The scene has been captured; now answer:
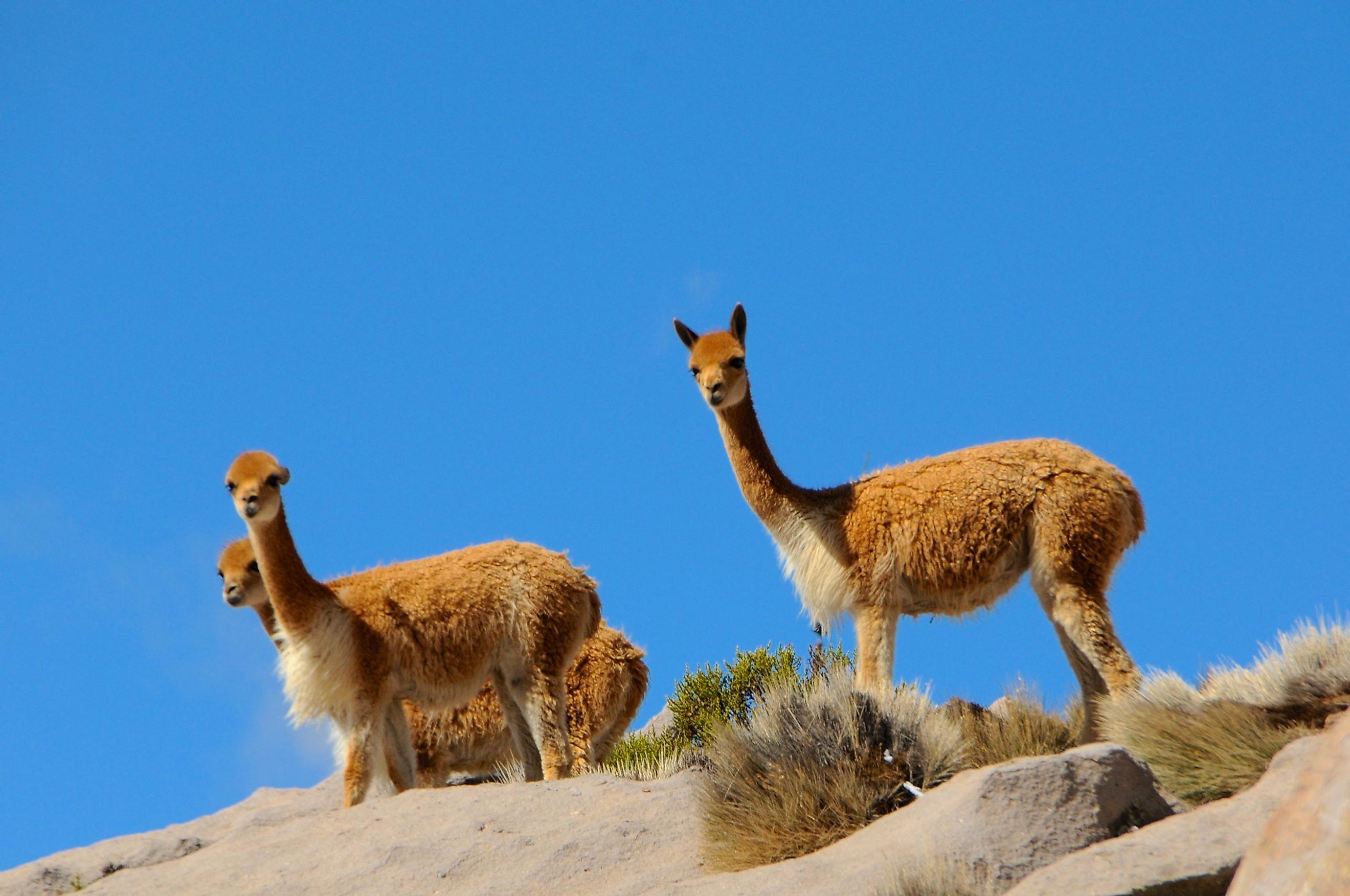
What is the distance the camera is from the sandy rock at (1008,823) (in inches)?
276

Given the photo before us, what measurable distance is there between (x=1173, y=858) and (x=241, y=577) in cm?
802

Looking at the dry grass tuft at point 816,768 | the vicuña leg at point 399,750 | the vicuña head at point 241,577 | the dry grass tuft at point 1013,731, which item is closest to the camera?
the dry grass tuft at point 816,768

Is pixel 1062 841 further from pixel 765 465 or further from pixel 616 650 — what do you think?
pixel 616 650

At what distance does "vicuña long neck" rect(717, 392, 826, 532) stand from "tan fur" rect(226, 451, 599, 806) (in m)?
1.70

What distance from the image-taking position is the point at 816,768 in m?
8.45

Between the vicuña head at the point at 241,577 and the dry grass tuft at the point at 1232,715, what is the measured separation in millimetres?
6786

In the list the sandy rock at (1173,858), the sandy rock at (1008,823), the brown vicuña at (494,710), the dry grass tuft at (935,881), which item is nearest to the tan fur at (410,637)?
the brown vicuña at (494,710)

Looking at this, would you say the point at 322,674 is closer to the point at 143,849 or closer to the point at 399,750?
the point at 399,750

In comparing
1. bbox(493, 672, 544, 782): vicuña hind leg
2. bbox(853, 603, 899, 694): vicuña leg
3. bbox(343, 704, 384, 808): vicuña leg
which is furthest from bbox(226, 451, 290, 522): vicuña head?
bbox(853, 603, 899, 694): vicuña leg

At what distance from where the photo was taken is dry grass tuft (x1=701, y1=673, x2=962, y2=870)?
8.27 meters

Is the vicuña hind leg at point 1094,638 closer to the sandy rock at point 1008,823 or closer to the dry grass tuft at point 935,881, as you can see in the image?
the sandy rock at point 1008,823

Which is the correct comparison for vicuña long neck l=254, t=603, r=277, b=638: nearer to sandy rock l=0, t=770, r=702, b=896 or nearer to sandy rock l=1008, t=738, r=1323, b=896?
sandy rock l=0, t=770, r=702, b=896

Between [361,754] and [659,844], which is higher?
[361,754]

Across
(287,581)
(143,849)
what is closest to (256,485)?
(287,581)
